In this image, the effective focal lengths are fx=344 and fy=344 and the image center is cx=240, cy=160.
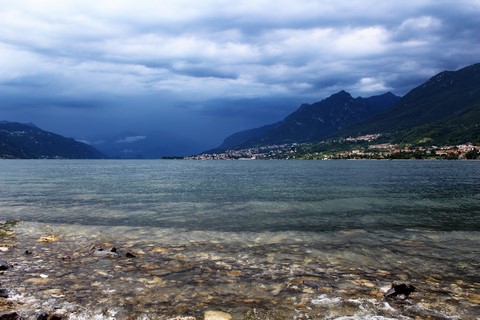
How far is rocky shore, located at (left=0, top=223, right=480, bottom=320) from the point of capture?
10.5 m

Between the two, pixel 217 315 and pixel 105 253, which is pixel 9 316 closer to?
pixel 217 315

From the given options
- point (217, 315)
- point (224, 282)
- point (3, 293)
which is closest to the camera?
point (217, 315)

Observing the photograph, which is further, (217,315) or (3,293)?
(3,293)

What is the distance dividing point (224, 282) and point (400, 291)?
6284 millimetres

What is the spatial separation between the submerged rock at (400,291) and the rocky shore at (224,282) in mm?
38

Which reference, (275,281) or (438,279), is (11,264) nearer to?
(275,281)

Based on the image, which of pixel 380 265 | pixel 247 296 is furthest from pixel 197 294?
pixel 380 265

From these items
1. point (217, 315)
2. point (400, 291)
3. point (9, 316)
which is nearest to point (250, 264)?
point (217, 315)

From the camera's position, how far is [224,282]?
1331 cm

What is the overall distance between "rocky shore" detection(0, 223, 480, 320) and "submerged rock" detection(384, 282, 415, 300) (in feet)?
0.12

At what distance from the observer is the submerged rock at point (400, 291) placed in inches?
455

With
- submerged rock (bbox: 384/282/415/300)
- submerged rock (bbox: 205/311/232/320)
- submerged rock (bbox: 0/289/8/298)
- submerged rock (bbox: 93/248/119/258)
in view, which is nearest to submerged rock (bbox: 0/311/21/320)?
submerged rock (bbox: 0/289/8/298)

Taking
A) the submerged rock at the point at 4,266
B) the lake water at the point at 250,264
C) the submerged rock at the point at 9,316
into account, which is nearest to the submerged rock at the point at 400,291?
the lake water at the point at 250,264

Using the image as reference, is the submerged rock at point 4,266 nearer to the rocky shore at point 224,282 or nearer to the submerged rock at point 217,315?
the rocky shore at point 224,282
